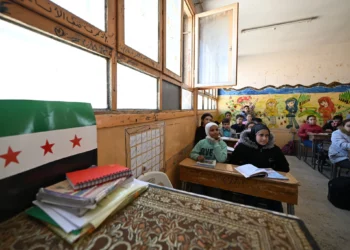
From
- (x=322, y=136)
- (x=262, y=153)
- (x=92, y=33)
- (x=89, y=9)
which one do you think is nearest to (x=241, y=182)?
(x=262, y=153)

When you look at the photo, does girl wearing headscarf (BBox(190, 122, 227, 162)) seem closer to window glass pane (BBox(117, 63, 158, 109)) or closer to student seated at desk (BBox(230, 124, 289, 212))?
student seated at desk (BBox(230, 124, 289, 212))

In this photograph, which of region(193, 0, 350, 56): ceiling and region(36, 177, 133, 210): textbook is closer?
region(36, 177, 133, 210): textbook

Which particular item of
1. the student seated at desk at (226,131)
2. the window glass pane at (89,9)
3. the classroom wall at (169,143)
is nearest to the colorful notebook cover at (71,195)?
the classroom wall at (169,143)

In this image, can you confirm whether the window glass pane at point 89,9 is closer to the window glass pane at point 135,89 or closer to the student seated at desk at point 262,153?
the window glass pane at point 135,89

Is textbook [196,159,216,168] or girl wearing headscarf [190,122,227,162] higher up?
girl wearing headscarf [190,122,227,162]

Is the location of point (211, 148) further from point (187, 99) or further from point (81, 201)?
point (81, 201)

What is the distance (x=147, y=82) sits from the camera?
1440mm

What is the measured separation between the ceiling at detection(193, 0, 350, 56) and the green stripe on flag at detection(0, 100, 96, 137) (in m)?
3.02

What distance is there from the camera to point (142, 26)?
4.34ft

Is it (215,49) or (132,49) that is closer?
(132,49)

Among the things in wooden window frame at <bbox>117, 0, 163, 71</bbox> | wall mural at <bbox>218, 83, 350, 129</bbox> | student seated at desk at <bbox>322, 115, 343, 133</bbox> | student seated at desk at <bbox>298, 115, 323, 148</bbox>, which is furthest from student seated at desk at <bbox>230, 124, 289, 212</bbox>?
wall mural at <bbox>218, 83, 350, 129</bbox>

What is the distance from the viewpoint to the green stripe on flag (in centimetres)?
45

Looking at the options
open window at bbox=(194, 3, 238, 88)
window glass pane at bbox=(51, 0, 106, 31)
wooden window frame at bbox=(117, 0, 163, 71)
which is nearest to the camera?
window glass pane at bbox=(51, 0, 106, 31)

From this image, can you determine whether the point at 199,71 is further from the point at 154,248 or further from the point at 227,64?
the point at 154,248
